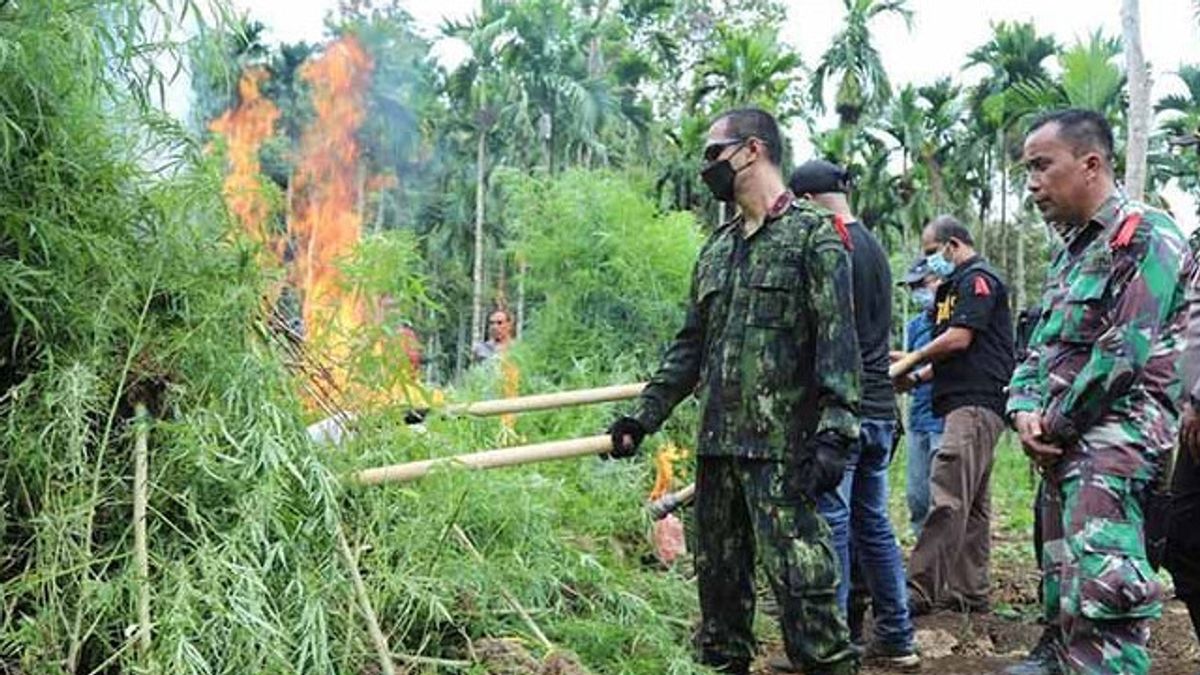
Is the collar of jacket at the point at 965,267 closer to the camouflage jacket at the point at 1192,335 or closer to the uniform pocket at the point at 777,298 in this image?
the camouflage jacket at the point at 1192,335

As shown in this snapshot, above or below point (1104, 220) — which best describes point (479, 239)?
below

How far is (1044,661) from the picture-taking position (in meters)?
4.12

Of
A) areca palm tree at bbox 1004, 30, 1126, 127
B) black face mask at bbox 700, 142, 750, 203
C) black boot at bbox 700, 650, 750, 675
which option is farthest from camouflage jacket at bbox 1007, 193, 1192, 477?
areca palm tree at bbox 1004, 30, 1126, 127

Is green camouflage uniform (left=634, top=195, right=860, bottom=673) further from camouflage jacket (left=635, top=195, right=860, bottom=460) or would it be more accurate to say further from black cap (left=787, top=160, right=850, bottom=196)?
black cap (left=787, top=160, right=850, bottom=196)

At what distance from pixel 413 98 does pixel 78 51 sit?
2703 cm

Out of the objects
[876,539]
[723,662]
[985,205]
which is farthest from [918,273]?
[985,205]

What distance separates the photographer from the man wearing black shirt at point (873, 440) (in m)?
4.30

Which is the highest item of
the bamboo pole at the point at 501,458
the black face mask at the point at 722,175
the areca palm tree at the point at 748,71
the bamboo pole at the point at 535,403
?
the areca palm tree at the point at 748,71

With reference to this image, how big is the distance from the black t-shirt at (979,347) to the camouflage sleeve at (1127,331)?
2131mm

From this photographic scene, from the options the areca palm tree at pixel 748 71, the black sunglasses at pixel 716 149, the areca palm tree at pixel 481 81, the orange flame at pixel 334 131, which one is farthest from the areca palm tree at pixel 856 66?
the black sunglasses at pixel 716 149

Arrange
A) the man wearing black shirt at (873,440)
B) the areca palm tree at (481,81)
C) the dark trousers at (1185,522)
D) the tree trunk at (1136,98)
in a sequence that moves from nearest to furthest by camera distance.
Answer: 1. the dark trousers at (1185,522)
2. the man wearing black shirt at (873,440)
3. the tree trunk at (1136,98)
4. the areca palm tree at (481,81)

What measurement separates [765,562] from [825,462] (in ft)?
1.09

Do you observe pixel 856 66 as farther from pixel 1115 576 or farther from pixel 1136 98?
pixel 1115 576

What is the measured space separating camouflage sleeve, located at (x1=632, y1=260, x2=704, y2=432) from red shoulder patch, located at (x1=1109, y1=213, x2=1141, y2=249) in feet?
3.98
